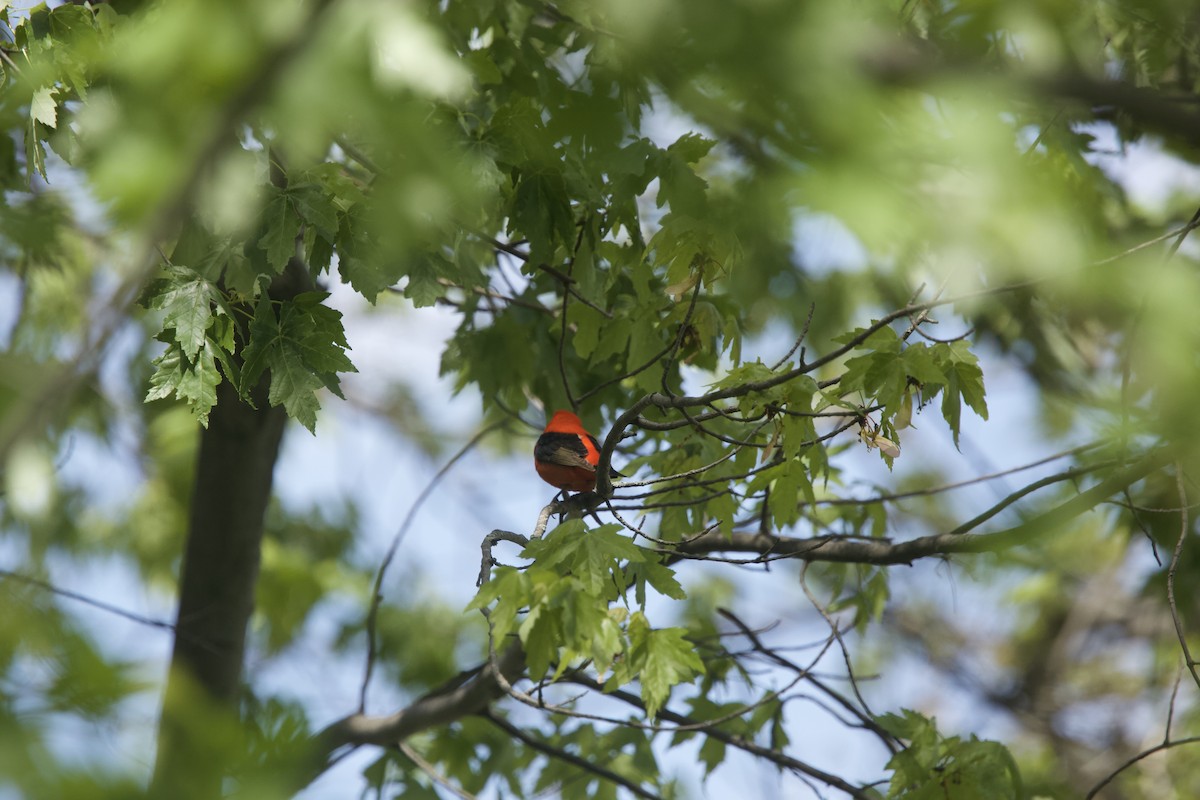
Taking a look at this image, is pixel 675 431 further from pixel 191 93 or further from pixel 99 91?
pixel 191 93

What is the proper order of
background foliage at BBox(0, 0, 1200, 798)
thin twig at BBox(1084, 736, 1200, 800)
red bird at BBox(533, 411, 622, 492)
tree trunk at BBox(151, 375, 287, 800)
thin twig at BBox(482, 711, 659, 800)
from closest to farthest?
background foliage at BBox(0, 0, 1200, 798)
thin twig at BBox(1084, 736, 1200, 800)
thin twig at BBox(482, 711, 659, 800)
tree trunk at BBox(151, 375, 287, 800)
red bird at BBox(533, 411, 622, 492)

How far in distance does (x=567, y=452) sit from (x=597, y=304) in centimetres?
102

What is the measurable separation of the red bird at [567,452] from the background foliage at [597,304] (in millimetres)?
155

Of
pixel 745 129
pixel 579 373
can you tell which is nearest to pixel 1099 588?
pixel 579 373

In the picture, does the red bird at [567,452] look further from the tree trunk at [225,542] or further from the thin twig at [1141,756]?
the thin twig at [1141,756]

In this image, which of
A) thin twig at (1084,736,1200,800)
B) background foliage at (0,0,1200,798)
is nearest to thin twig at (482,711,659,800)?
background foliage at (0,0,1200,798)

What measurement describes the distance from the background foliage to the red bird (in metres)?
0.16

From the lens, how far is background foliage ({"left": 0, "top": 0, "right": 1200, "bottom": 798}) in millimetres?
1227

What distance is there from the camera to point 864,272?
284 inches

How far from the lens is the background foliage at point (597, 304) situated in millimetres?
1227

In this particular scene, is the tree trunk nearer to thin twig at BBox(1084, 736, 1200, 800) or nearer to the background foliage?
the background foliage

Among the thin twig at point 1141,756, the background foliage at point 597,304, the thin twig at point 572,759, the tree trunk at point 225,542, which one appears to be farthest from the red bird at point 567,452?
the thin twig at point 1141,756

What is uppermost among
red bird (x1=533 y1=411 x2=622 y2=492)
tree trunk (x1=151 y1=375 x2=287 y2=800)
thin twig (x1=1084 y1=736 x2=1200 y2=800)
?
red bird (x1=533 y1=411 x2=622 y2=492)

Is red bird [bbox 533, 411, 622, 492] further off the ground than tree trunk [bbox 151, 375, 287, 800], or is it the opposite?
red bird [bbox 533, 411, 622, 492]
